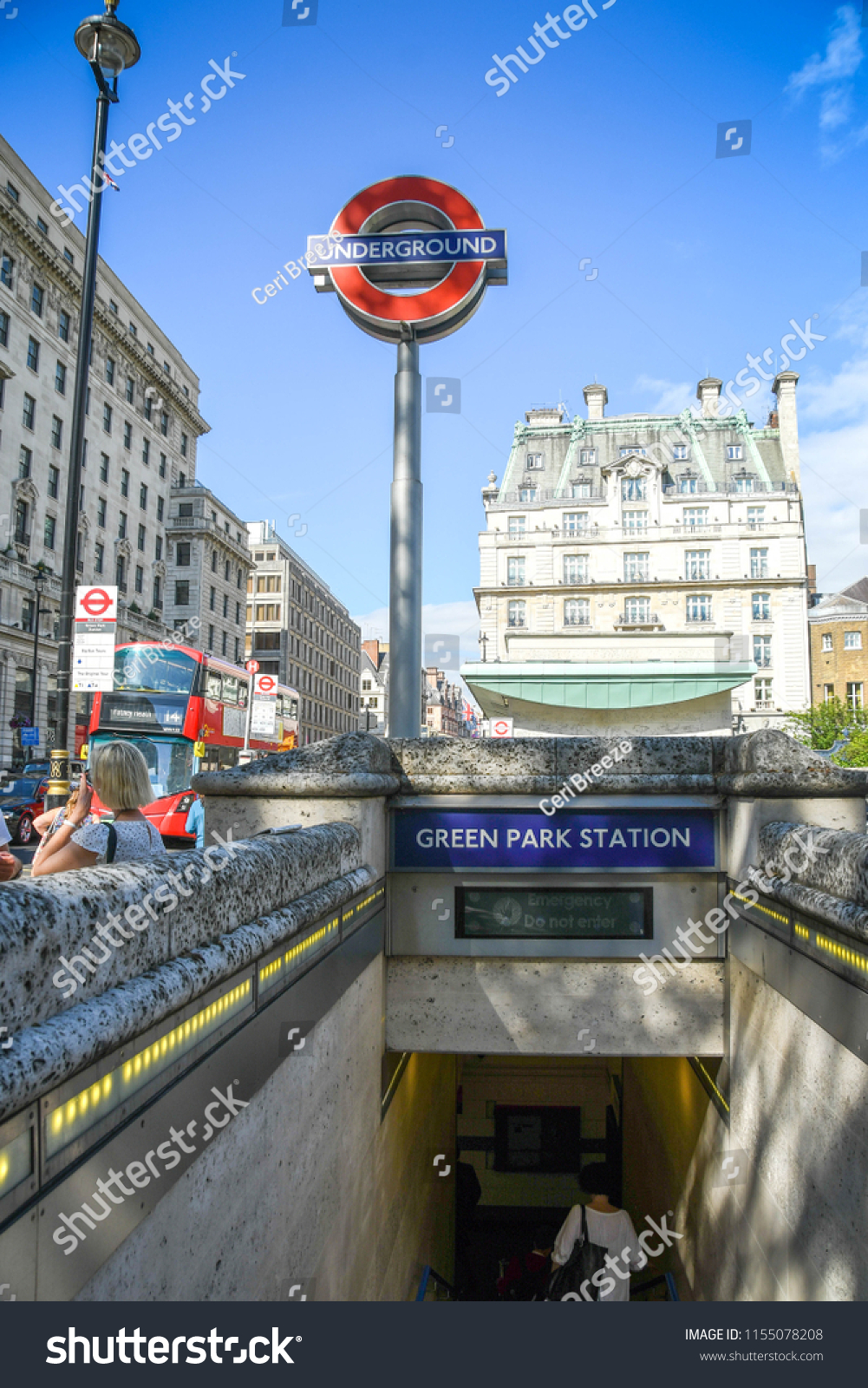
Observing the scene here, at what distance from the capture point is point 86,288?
11539mm

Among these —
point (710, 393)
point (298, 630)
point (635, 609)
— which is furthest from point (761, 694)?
point (298, 630)

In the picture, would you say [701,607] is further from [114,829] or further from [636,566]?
[114,829]

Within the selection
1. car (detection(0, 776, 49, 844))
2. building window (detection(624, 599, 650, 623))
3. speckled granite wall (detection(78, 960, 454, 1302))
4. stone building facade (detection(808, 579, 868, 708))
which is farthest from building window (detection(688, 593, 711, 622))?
speckled granite wall (detection(78, 960, 454, 1302))

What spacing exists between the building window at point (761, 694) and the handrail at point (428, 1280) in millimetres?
50521

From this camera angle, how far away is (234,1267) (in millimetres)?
2551

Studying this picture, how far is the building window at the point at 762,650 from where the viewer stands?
55.9 meters

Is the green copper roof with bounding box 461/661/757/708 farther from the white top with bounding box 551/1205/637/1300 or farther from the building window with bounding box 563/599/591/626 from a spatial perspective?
the building window with bounding box 563/599/591/626

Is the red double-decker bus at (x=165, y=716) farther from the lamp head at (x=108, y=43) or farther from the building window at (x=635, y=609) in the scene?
the building window at (x=635, y=609)

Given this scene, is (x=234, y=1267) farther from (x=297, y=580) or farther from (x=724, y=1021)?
(x=297, y=580)

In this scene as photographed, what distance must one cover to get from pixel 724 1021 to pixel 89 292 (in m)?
12.1

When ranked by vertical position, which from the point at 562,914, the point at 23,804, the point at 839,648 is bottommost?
the point at 23,804

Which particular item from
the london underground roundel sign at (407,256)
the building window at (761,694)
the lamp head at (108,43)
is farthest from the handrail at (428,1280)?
the building window at (761,694)

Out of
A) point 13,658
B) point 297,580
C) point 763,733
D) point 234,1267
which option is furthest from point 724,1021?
point 297,580

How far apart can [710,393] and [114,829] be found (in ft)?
232
